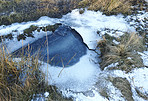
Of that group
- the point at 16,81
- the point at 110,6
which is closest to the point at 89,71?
the point at 16,81

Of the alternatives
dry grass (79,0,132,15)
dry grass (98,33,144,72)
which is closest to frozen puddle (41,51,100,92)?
dry grass (98,33,144,72)

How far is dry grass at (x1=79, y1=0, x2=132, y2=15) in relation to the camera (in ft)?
15.4

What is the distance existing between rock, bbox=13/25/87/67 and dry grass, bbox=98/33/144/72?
0.60 metres

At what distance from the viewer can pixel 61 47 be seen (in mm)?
3314

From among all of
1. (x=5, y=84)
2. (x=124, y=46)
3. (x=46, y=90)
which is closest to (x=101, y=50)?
(x=124, y=46)

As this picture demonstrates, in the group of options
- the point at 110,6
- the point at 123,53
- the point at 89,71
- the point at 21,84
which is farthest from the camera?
the point at 110,6

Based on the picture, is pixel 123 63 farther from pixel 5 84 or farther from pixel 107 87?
pixel 5 84

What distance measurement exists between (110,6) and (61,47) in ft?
9.51

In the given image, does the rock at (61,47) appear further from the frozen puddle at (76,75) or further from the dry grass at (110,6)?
the dry grass at (110,6)

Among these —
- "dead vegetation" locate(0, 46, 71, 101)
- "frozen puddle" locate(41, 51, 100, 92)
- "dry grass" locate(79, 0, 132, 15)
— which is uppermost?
"dry grass" locate(79, 0, 132, 15)

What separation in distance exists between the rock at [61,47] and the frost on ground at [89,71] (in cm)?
16

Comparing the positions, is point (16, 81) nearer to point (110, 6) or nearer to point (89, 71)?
point (89, 71)

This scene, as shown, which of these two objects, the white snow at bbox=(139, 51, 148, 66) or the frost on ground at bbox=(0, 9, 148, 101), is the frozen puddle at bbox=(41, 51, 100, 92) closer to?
the frost on ground at bbox=(0, 9, 148, 101)

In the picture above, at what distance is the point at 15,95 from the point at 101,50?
7.64 feet
